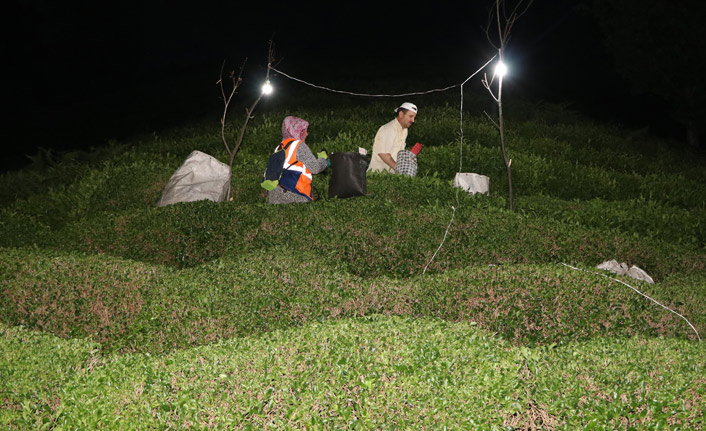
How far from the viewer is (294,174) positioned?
984 centimetres

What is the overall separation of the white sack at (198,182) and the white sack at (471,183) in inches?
174

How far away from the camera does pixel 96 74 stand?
31188 mm

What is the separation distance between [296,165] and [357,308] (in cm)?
394

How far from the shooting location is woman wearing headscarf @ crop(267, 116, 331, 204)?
9.59 metres

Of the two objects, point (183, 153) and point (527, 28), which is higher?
point (527, 28)

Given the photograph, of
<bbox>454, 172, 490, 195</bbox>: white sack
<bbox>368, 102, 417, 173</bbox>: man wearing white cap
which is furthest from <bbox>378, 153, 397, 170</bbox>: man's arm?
<bbox>454, 172, 490, 195</bbox>: white sack

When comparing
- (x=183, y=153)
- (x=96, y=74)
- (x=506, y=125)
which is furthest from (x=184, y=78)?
(x=506, y=125)

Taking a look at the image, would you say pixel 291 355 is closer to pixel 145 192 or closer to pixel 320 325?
pixel 320 325

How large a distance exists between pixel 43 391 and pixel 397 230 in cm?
554

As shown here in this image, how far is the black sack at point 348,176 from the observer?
10.1 m

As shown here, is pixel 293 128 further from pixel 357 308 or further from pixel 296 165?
pixel 357 308

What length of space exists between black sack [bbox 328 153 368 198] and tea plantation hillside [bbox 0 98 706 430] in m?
0.28

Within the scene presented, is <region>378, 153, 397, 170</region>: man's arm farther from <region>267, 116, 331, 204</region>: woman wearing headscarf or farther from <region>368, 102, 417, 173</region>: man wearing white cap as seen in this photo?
<region>267, 116, 331, 204</region>: woman wearing headscarf

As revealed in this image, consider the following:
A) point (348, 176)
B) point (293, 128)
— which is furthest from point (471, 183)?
point (293, 128)
